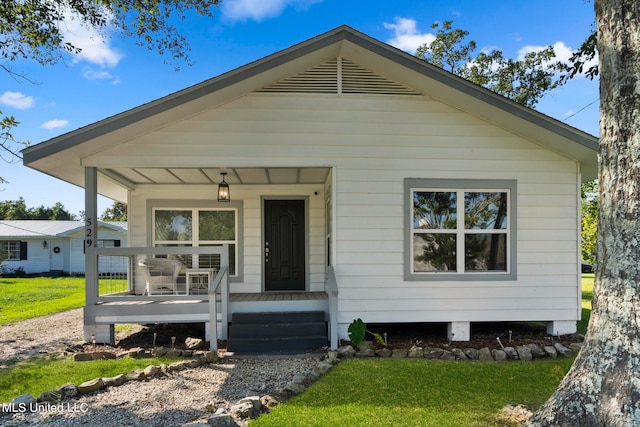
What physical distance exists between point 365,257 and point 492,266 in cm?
217

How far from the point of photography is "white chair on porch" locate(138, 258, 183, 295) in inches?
272

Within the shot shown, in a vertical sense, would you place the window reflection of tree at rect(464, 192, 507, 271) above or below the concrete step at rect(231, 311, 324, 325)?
above

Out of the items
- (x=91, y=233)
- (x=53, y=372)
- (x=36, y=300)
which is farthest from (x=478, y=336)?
(x=36, y=300)

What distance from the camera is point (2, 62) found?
8.56 meters

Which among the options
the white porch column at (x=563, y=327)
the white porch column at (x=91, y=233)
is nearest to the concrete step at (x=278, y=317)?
the white porch column at (x=91, y=233)

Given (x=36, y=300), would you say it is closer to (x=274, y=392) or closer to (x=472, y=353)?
(x=274, y=392)

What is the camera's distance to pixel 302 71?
640cm

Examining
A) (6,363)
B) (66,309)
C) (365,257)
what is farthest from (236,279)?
(66,309)

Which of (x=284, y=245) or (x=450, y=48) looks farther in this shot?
(x=450, y=48)

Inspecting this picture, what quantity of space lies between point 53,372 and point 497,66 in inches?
733

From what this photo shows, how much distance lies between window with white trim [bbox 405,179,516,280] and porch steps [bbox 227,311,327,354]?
185cm

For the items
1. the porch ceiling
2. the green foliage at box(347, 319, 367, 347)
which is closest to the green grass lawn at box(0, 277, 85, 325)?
the porch ceiling

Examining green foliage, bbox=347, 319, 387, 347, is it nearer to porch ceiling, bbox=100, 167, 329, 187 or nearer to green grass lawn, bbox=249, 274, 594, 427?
green grass lawn, bbox=249, 274, 594, 427

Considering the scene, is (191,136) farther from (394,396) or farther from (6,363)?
(394,396)
